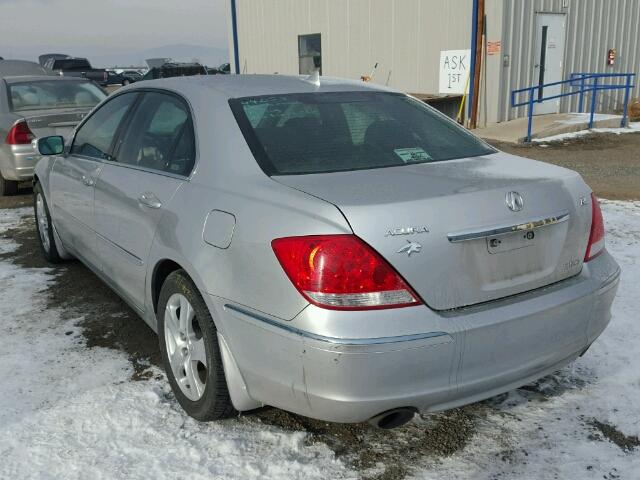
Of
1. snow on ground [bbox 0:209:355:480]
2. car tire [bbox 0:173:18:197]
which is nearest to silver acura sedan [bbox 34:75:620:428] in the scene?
snow on ground [bbox 0:209:355:480]

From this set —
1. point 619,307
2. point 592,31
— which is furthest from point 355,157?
point 592,31

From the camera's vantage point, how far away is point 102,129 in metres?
4.05

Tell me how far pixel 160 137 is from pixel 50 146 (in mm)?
1632

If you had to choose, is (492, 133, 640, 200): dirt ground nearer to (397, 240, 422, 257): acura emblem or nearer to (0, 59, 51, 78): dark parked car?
(397, 240, 422, 257): acura emblem

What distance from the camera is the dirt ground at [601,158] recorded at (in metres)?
8.23

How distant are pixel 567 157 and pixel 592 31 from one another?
556cm

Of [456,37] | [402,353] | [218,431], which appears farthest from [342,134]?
[456,37]

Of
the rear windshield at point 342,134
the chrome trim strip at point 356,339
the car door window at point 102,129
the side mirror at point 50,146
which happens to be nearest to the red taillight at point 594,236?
the rear windshield at point 342,134

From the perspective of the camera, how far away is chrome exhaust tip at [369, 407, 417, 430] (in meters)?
2.25

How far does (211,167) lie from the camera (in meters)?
2.75

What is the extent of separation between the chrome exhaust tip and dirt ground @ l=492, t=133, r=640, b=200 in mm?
6153

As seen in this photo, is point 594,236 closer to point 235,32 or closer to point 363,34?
point 363,34

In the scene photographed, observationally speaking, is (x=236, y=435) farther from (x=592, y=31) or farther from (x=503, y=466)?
(x=592, y=31)

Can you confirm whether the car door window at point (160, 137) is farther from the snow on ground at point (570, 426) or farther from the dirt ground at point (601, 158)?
the dirt ground at point (601, 158)
